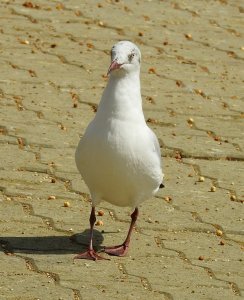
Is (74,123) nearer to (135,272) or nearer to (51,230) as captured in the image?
(51,230)

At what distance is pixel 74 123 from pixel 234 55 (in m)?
3.08

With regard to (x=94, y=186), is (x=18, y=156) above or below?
below

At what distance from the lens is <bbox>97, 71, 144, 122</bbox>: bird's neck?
7211 millimetres

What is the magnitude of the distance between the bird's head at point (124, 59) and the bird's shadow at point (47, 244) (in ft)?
4.05

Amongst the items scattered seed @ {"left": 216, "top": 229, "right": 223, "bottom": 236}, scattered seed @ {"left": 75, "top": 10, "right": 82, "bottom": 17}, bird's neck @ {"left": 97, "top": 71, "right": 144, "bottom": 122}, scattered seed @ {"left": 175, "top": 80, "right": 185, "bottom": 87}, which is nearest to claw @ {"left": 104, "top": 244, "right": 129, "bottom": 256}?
scattered seed @ {"left": 216, "top": 229, "right": 223, "bottom": 236}

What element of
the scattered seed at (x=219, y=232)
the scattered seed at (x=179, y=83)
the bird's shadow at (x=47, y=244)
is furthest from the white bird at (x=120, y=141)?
the scattered seed at (x=179, y=83)

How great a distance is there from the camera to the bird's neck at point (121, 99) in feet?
23.7

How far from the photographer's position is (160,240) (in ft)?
25.8

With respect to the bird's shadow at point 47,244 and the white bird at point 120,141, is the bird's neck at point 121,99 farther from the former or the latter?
the bird's shadow at point 47,244

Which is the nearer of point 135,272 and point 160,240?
point 135,272

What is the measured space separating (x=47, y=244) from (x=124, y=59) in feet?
4.44

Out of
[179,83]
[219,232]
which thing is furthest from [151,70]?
[219,232]

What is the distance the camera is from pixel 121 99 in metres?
7.21

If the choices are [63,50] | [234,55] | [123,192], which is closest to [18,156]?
[123,192]
